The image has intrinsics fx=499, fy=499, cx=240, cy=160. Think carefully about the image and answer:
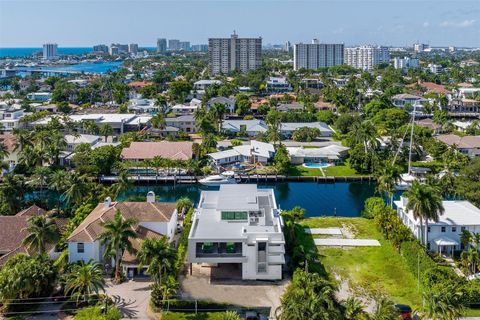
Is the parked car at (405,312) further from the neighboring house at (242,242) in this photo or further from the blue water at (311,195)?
→ the blue water at (311,195)

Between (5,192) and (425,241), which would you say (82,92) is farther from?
(425,241)

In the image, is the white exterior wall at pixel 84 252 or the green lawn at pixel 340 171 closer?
the white exterior wall at pixel 84 252

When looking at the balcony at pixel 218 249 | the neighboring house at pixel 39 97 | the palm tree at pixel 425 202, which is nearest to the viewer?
the balcony at pixel 218 249

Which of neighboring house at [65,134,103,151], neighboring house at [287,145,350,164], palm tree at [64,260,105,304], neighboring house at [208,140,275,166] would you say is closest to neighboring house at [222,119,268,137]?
neighboring house at [208,140,275,166]

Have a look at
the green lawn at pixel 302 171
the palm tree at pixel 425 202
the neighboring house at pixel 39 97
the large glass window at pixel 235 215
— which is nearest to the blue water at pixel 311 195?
the green lawn at pixel 302 171

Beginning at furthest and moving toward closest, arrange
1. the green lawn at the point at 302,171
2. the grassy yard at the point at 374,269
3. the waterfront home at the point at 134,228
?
the green lawn at the point at 302,171 → the waterfront home at the point at 134,228 → the grassy yard at the point at 374,269

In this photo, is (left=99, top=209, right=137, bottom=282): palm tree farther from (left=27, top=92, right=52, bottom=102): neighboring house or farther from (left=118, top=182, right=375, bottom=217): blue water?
(left=27, top=92, right=52, bottom=102): neighboring house
